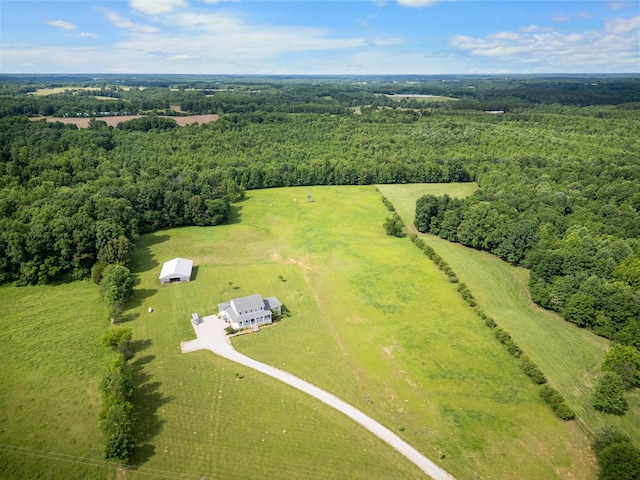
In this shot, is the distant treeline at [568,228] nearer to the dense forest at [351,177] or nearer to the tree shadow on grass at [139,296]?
the dense forest at [351,177]

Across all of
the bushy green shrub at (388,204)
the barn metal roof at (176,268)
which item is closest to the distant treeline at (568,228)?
the bushy green shrub at (388,204)

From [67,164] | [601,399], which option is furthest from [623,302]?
[67,164]

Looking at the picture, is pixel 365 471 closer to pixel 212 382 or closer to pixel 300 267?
pixel 212 382

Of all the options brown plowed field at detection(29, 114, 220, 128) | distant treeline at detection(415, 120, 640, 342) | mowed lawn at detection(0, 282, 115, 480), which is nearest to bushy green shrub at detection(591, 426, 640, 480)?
distant treeline at detection(415, 120, 640, 342)

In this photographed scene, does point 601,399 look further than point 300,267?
No

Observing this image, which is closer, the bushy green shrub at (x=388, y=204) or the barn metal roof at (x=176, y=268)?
the barn metal roof at (x=176, y=268)
